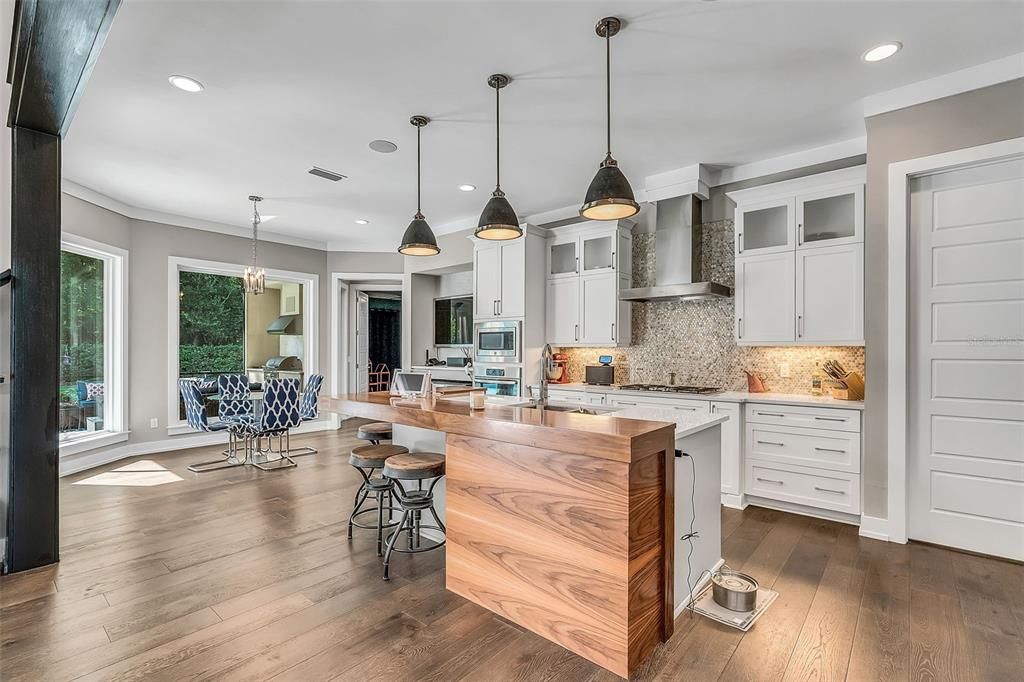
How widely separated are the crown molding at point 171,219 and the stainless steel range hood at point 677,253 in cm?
481

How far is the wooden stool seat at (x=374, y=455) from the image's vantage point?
9.89 ft

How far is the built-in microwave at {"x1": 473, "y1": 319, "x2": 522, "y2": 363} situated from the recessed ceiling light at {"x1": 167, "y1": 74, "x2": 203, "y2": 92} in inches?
129

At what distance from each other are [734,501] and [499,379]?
8.38 feet

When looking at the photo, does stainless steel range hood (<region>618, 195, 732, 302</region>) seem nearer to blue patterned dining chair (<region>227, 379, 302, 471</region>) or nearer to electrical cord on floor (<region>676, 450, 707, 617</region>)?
electrical cord on floor (<region>676, 450, 707, 617</region>)

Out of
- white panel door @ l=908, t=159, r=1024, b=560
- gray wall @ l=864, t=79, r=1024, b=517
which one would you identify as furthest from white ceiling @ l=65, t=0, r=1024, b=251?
white panel door @ l=908, t=159, r=1024, b=560

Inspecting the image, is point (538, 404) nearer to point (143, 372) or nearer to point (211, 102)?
point (211, 102)

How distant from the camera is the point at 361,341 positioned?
26.6 feet

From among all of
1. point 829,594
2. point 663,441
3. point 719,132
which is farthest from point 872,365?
point 663,441

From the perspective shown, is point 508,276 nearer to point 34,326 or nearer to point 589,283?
point 589,283

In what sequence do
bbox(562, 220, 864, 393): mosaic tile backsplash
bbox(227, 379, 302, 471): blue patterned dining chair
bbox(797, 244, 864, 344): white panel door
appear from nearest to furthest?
bbox(797, 244, 864, 344): white panel door, bbox(562, 220, 864, 393): mosaic tile backsplash, bbox(227, 379, 302, 471): blue patterned dining chair

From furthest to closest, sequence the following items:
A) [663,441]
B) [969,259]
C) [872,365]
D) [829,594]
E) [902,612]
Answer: [872,365] < [969,259] < [829,594] < [902,612] < [663,441]

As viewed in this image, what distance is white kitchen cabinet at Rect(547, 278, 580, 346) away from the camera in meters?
5.20

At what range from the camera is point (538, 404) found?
9.17 ft

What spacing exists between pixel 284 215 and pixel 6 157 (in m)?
3.08
